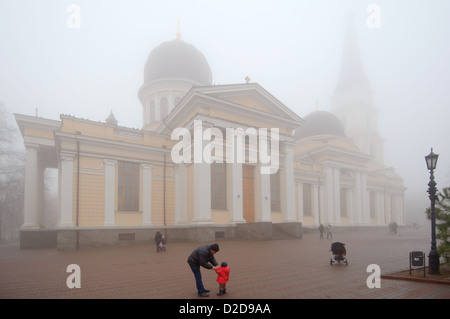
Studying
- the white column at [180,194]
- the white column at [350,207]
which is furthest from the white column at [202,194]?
the white column at [350,207]

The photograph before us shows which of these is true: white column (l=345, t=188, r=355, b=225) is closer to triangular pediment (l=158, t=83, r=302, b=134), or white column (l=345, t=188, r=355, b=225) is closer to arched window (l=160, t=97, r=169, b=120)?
triangular pediment (l=158, t=83, r=302, b=134)

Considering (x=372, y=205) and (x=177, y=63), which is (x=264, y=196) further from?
(x=372, y=205)

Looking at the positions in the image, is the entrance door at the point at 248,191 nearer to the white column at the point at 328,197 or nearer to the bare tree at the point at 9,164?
the white column at the point at 328,197

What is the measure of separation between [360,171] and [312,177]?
9.36m

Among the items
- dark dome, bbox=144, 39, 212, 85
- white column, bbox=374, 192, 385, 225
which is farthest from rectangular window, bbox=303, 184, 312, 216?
dark dome, bbox=144, 39, 212, 85

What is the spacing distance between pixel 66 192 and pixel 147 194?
6077 mm

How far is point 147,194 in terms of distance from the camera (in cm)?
2731

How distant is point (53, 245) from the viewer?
2770 cm

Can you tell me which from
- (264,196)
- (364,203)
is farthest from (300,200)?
(364,203)

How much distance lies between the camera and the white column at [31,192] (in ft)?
92.5

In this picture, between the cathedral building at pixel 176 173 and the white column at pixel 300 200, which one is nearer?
the cathedral building at pixel 176 173

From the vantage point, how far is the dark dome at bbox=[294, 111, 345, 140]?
49000 millimetres

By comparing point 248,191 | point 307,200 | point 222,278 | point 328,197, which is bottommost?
point 222,278

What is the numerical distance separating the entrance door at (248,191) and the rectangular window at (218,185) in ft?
6.26
